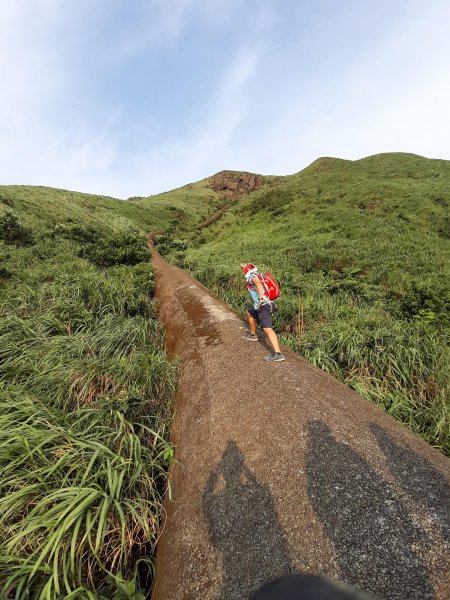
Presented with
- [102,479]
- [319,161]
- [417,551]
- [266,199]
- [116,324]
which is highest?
[319,161]

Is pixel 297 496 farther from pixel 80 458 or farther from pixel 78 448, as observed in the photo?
pixel 78 448

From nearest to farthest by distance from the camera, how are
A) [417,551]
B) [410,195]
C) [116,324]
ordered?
1. [417,551]
2. [116,324]
3. [410,195]

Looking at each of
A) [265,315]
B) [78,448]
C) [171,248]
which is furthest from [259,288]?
[171,248]

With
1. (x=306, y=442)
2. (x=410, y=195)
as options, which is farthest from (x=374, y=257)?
(x=306, y=442)

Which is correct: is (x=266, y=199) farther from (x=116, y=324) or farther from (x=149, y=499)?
(x=149, y=499)

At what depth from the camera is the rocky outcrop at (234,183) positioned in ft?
247

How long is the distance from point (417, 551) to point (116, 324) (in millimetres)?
6618

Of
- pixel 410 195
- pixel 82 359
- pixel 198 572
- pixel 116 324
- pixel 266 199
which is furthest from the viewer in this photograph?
pixel 266 199

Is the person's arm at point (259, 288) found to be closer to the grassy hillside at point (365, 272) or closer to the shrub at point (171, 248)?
the grassy hillside at point (365, 272)

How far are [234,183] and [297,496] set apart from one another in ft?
270

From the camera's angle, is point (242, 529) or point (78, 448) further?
point (78, 448)

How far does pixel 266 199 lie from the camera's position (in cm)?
4053

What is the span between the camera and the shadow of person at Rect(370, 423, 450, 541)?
8.07 ft

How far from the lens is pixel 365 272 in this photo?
1556cm
